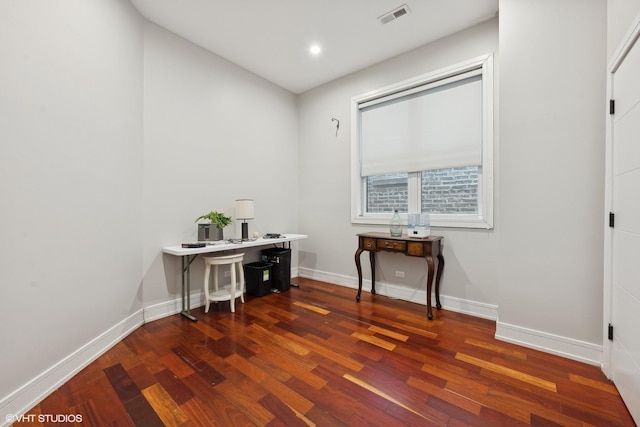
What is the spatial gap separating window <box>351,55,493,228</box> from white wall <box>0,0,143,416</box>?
2.61 m

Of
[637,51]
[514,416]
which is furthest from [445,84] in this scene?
[514,416]

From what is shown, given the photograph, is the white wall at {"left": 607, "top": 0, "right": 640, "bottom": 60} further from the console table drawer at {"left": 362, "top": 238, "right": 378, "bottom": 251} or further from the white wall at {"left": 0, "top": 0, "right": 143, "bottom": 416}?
the white wall at {"left": 0, "top": 0, "right": 143, "bottom": 416}

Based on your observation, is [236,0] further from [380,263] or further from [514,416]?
[514,416]

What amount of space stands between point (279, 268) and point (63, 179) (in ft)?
7.73

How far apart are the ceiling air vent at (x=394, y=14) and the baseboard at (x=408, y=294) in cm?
291

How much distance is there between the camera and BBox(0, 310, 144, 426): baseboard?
1.40 meters

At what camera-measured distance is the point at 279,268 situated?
3564 mm

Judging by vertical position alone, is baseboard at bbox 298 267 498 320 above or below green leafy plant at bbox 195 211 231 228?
below

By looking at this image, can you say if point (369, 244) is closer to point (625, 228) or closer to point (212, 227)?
point (212, 227)

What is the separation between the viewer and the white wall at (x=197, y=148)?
2.70m

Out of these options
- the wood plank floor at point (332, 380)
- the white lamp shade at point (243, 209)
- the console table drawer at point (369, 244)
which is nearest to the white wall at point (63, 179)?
the wood plank floor at point (332, 380)

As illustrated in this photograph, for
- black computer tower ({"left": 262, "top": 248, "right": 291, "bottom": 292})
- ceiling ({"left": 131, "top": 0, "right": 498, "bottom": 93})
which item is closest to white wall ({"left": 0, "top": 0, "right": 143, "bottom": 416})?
ceiling ({"left": 131, "top": 0, "right": 498, "bottom": 93})

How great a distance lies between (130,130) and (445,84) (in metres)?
3.25

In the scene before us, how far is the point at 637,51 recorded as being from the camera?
4.50 ft
